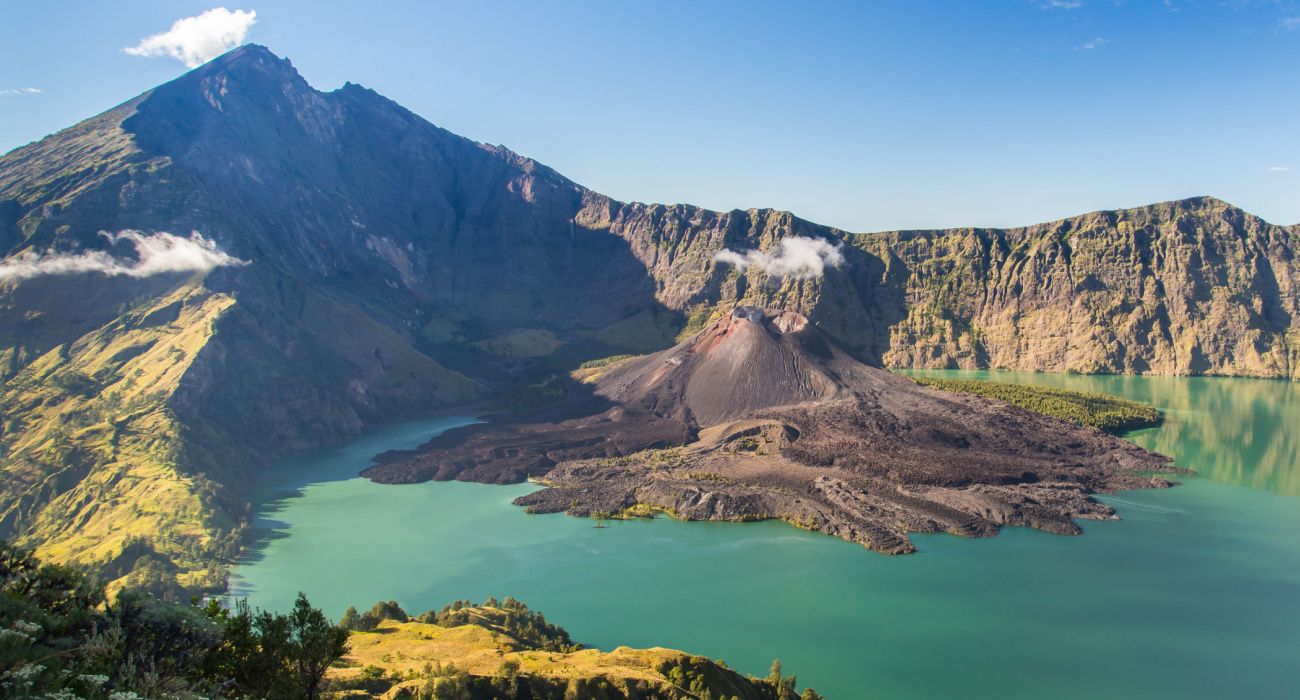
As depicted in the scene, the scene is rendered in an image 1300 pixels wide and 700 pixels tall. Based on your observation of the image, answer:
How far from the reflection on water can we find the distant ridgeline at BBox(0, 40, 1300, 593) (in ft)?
27.6

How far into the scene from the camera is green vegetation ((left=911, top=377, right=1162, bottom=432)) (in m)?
82.3

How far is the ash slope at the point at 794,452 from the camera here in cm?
5500

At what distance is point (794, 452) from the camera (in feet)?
215

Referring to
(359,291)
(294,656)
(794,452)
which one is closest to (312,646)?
(294,656)

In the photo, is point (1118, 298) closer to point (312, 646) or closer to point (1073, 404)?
point (1073, 404)

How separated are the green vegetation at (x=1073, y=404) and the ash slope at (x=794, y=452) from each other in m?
8.00

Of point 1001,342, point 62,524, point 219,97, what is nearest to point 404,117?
point 219,97

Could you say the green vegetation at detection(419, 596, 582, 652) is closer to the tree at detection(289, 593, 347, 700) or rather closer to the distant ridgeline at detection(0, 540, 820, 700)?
the distant ridgeline at detection(0, 540, 820, 700)

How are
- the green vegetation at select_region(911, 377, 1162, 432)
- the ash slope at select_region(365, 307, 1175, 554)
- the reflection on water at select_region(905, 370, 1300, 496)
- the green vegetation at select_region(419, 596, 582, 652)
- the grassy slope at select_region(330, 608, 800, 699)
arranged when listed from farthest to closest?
the green vegetation at select_region(911, 377, 1162, 432) → the reflection on water at select_region(905, 370, 1300, 496) → the ash slope at select_region(365, 307, 1175, 554) → the green vegetation at select_region(419, 596, 582, 652) → the grassy slope at select_region(330, 608, 800, 699)

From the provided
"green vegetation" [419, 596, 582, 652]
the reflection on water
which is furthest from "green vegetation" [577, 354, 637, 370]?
"green vegetation" [419, 596, 582, 652]

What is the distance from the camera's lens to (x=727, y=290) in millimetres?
146500

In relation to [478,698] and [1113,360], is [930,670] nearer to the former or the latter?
[478,698]

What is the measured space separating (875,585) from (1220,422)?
65.9 m

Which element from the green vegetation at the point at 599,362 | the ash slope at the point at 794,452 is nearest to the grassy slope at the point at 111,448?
the ash slope at the point at 794,452
